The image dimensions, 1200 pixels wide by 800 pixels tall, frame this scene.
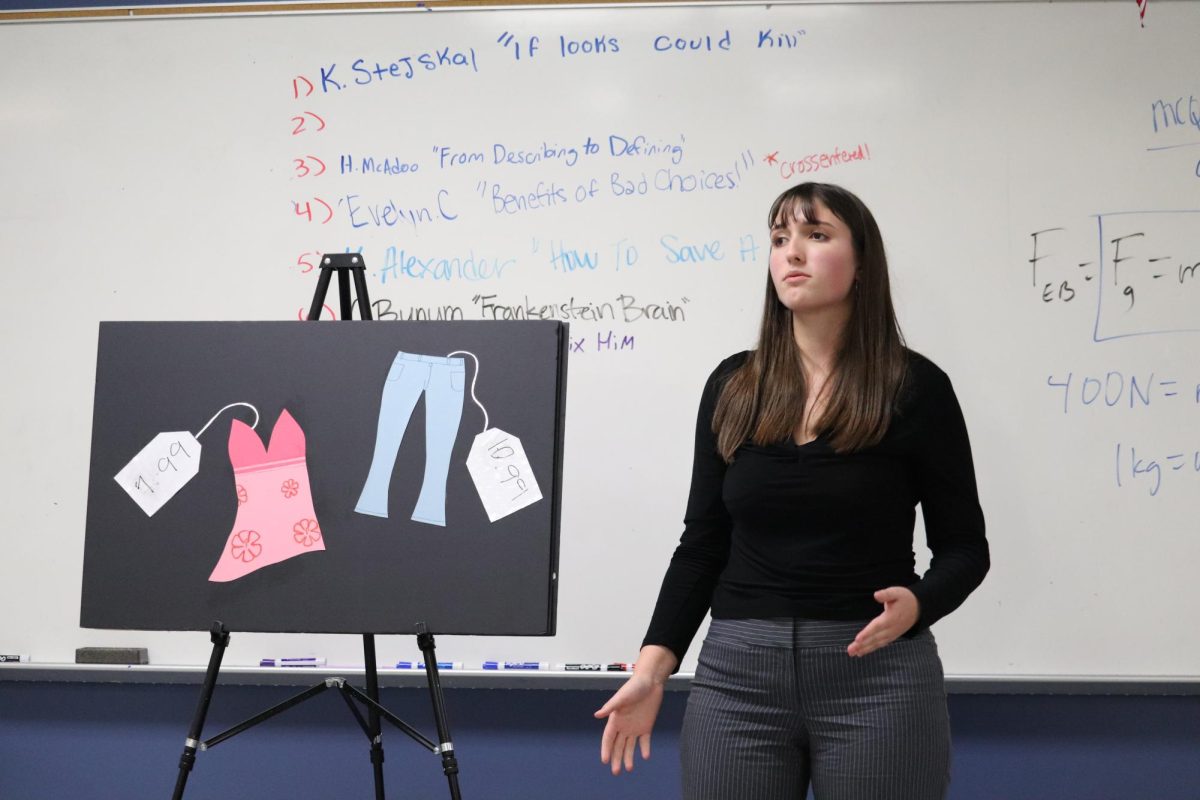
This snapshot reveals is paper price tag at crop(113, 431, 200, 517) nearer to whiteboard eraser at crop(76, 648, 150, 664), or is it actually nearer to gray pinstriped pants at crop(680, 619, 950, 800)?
whiteboard eraser at crop(76, 648, 150, 664)


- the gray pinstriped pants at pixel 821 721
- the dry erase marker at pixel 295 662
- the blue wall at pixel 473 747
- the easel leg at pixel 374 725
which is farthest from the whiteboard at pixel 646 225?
the gray pinstriped pants at pixel 821 721

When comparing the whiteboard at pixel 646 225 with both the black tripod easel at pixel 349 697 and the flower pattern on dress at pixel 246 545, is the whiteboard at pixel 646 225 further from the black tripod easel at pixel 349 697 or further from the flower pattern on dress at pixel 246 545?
the flower pattern on dress at pixel 246 545

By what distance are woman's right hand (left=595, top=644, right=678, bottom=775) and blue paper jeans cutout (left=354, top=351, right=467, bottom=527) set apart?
1.83 ft

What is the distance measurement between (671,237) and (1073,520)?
40.9 inches

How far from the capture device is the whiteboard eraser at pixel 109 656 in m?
2.30

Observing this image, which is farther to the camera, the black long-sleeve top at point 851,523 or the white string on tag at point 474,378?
the white string on tag at point 474,378

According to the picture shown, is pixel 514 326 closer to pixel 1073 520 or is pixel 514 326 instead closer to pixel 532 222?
pixel 532 222

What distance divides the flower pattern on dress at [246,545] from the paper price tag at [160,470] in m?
0.14

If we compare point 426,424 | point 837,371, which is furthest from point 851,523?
point 426,424

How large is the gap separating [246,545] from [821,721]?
40.1 inches

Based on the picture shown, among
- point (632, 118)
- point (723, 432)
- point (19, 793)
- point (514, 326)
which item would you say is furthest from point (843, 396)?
point (19, 793)

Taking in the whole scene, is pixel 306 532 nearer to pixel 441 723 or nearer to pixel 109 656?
pixel 441 723

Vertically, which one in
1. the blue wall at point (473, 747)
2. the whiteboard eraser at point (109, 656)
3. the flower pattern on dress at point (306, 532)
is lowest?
the blue wall at point (473, 747)

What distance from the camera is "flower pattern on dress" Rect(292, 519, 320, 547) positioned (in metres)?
1.73
